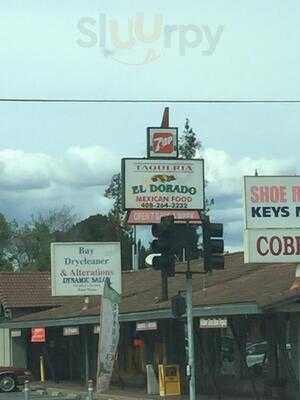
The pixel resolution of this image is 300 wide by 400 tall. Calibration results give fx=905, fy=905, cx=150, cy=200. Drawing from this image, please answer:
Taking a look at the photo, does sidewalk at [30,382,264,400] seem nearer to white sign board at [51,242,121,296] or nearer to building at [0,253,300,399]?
building at [0,253,300,399]

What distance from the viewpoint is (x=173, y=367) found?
29828mm

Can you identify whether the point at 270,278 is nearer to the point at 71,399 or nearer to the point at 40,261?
the point at 71,399

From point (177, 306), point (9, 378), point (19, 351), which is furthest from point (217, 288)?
point (19, 351)

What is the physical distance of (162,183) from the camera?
31.9 metres

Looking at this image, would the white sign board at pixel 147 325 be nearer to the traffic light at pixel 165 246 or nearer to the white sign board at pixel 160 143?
the white sign board at pixel 160 143

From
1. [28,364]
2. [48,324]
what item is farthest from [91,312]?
[28,364]

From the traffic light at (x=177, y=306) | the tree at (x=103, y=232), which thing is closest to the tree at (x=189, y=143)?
the tree at (x=103, y=232)

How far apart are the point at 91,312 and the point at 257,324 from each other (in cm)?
973

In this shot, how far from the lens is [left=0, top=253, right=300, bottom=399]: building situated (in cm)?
2505

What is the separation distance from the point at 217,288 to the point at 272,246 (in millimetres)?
5437

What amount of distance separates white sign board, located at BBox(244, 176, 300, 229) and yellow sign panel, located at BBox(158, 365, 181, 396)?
287 inches

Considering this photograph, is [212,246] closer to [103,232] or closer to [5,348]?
[5,348]

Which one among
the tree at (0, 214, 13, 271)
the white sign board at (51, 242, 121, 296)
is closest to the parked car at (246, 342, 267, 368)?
the white sign board at (51, 242, 121, 296)

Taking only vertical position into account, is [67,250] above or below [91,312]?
above
